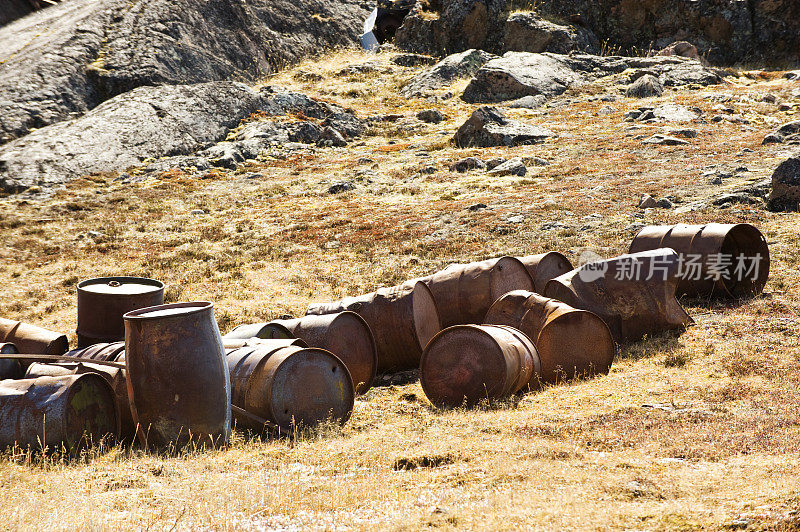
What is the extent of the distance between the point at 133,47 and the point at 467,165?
1851 centimetres

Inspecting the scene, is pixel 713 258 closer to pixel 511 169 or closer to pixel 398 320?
pixel 398 320

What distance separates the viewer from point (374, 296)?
369 inches

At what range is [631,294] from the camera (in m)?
9.21

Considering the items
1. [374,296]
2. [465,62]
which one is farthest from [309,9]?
[374,296]

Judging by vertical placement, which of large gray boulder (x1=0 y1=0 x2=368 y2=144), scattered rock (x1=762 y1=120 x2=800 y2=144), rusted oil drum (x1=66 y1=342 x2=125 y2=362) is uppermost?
large gray boulder (x1=0 y1=0 x2=368 y2=144)

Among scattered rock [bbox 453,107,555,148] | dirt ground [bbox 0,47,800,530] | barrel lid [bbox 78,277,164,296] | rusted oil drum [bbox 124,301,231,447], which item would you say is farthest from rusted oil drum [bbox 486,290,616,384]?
scattered rock [bbox 453,107,555,148]

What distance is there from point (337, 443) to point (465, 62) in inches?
1341

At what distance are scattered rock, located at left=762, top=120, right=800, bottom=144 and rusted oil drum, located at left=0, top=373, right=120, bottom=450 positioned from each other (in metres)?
20.9

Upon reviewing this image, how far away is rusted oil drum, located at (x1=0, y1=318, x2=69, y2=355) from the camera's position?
891cm

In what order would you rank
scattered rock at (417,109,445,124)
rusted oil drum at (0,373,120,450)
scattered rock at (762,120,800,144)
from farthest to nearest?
scattered rock at (417,109,445,124) < scattered rock at (762,120,800,144) < rusted oil drum at (0,373,120,450)

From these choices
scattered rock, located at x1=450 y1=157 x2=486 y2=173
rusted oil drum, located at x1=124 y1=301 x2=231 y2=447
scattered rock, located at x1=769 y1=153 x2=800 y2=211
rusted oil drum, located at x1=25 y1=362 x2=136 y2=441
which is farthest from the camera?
scattered rock, located at x1=450 y1=157 x2=486 y2=173

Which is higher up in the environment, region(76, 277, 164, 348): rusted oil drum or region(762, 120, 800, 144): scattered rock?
region(762, 120, 800, 144): scattered rock

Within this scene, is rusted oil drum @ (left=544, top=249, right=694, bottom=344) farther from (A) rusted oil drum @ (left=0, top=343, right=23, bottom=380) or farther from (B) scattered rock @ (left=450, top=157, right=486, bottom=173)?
(B) scattered rock @ (left=450, top=157, right=486, bottom=173)

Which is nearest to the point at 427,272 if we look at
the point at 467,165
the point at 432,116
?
the point at 467,165
